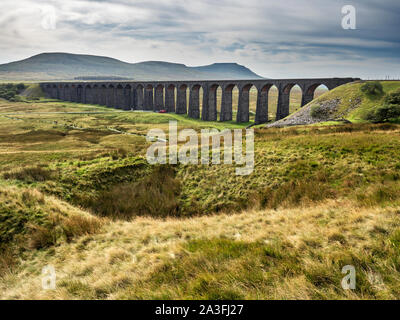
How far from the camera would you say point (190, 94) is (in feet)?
257

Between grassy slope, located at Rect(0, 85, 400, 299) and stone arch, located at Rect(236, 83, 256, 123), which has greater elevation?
stone arch, located at Rect(236, 83, 256, 123)

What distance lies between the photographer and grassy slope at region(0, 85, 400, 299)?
5324 millimetres

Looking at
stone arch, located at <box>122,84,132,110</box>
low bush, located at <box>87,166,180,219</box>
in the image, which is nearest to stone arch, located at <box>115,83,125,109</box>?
stone arch, located at <box>122,84,132,110</box>

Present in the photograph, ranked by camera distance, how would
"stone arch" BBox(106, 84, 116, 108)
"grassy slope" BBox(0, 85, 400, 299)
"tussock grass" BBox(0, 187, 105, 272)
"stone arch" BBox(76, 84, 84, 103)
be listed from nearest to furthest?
"grassy slope" BBox(0, 85, 400, 299) < "tussock grass" BBox(0, 187, 105, 272) < "stone arch" BBox(106, 84, 116, 108) < "stone arch" BBox(76, 84, 84, 103)

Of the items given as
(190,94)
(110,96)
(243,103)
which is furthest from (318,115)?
(110,96)

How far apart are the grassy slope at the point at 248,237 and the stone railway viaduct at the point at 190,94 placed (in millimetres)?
41785

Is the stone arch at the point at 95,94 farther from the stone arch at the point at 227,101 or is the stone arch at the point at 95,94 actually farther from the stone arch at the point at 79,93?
the stone arch at the point at 227,101

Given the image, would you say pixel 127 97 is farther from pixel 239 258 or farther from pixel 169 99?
pixel 239 258

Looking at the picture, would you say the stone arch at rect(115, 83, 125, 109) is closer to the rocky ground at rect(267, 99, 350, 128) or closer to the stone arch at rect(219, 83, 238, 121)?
the stone arch at rect(219, 83, 238, 121)

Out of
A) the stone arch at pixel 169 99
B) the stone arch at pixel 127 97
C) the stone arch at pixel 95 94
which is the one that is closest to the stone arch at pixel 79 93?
the stone arch at pixel 95 94

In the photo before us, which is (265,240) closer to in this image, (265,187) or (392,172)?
(265,187)

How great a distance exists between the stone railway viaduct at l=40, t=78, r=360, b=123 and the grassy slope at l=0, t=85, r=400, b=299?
4179cm

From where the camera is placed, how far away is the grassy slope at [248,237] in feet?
17.5
